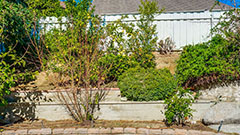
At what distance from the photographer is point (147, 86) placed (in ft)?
16.0

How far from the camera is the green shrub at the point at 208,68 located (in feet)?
16.9

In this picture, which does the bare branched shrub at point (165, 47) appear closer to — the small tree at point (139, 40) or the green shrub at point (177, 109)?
the small tree at point (139, 40)

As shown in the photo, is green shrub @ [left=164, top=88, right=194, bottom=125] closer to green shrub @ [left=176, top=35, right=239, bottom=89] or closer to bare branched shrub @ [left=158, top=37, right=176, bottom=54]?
green shrub @ [left=176, top=35, right=239, bottom=89]

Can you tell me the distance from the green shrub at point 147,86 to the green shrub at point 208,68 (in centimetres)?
56

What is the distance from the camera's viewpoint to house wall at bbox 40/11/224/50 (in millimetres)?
7828

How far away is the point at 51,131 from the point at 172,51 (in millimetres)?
5269

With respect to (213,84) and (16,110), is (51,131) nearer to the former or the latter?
(16,110)

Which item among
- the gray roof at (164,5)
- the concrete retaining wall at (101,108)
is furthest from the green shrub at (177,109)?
the gray roof at (164,5)

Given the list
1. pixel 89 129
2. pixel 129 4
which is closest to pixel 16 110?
pixel 89 129

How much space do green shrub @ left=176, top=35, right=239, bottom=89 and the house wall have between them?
225 cm

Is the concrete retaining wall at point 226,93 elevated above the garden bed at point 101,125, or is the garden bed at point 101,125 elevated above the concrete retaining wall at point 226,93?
the concrete retaining wall at point 226,93

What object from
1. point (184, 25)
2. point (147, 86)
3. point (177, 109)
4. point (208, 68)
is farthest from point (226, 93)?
point (184, 25)

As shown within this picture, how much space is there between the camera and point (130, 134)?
14.2 feet

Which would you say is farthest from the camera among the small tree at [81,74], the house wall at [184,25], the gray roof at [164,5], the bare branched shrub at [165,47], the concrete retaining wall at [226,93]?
the gray roof at [164,5]
